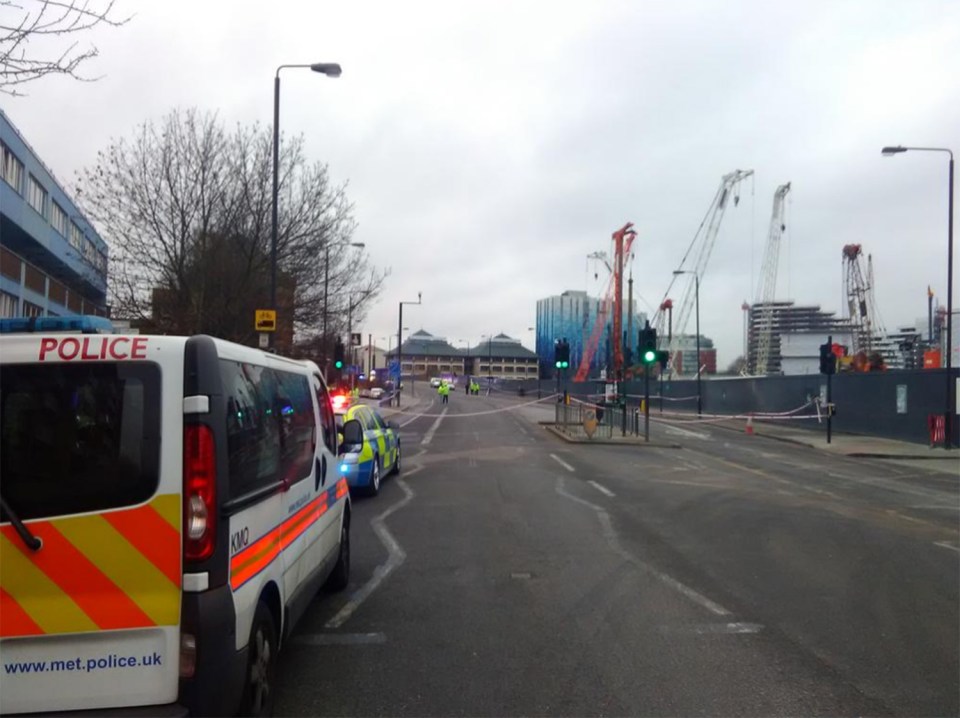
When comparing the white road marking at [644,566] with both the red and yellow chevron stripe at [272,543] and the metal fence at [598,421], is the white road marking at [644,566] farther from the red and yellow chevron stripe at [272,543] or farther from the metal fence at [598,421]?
the metal fence at [598,421]

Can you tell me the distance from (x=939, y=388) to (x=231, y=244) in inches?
907

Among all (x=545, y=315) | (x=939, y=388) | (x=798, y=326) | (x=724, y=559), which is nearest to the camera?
(x=724, y=559)

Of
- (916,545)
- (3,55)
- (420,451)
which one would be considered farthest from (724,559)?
(420,451)

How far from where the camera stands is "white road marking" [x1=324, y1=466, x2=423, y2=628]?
6508 mm

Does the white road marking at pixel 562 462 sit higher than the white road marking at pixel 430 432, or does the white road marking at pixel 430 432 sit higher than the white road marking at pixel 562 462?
the white road marking at pixel 562 462

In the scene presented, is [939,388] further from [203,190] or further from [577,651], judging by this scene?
[577,651]

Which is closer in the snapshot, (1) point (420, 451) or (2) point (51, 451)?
(2) point (51, 451)

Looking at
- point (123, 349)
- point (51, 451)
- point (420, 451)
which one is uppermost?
point (123, 349)

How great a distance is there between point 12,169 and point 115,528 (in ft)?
128

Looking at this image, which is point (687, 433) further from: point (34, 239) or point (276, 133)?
point (34, 239)

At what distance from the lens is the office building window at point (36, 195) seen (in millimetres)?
39375

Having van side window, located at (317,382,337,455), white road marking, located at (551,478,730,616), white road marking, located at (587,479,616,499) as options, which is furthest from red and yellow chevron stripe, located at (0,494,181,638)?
white road marking, located at (587,479,616,499)

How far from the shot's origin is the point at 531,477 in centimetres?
1622

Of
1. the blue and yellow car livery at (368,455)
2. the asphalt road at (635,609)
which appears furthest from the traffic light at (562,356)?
the asphalt road at (635,609)
